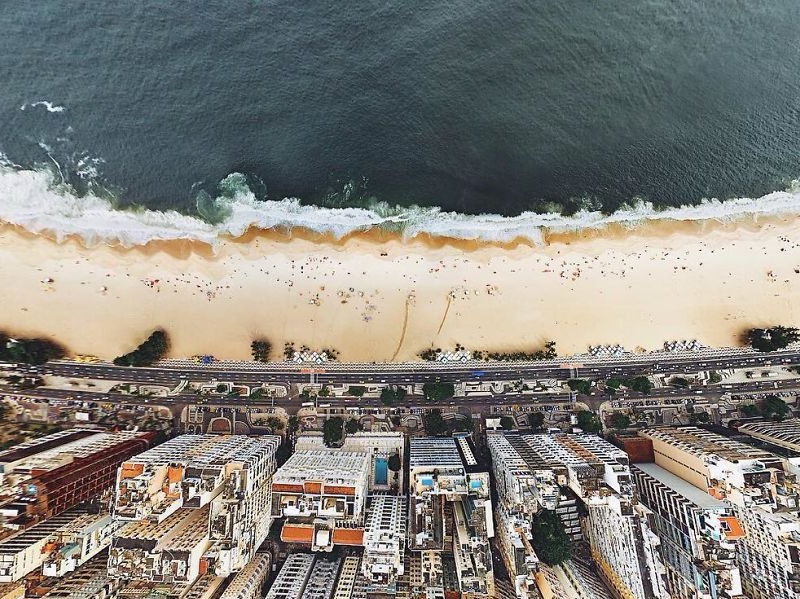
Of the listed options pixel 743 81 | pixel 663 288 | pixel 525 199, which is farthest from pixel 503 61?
pixel 663 288

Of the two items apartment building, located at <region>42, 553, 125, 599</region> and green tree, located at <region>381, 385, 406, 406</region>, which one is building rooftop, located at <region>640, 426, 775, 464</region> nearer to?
green tree, located at <region>381, 385, 406, 406</region>

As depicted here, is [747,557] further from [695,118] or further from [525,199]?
[695,118]

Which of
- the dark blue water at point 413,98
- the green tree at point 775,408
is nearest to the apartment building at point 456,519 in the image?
the dark blue water at point 413,98

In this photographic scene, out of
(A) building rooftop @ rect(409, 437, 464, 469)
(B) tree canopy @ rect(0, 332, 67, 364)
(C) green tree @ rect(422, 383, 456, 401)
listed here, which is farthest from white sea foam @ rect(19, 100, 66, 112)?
(A) building rooftop @ rect(409, 437, 464, 469)

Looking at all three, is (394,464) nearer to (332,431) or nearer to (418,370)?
(332,431)

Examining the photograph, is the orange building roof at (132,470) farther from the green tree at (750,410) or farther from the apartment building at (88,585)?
the green tree at (750,410)

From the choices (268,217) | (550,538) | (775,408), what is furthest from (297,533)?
(775,408)

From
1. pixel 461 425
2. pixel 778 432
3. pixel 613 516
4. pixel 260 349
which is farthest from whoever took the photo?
pixel 461 425
